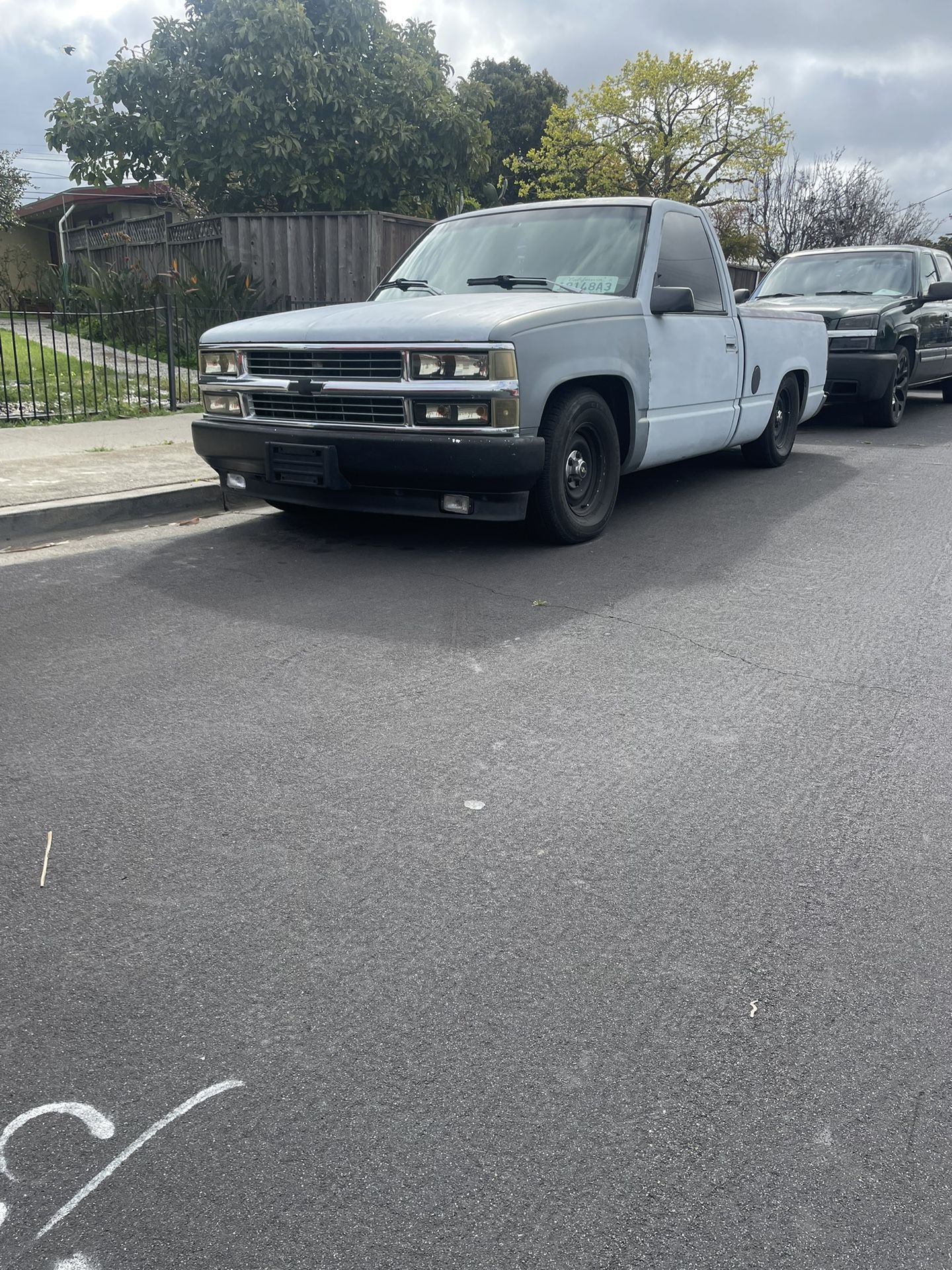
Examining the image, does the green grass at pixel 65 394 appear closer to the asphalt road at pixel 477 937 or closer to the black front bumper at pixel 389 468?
the black front bumper at pixel 389 468

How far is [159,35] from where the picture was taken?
1619 cm

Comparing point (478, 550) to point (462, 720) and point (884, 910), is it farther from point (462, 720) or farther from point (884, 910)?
point (884, 910)

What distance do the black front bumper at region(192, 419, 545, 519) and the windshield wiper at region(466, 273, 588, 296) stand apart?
1.43 m

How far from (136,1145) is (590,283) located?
579 cm

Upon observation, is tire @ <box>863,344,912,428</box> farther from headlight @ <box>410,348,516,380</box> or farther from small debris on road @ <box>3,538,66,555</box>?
small debris on road @ <box>3,538,66,555</box>

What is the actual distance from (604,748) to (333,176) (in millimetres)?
15442

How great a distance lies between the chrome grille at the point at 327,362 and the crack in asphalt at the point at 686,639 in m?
1.08

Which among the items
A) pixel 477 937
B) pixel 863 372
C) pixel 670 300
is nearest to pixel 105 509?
pixel 670 300

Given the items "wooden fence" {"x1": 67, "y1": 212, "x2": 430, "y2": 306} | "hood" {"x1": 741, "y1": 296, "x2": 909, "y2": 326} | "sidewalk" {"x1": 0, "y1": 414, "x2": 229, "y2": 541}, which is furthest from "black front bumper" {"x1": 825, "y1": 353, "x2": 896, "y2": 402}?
"sidewalk" {"x1": 0, "y1": 414, "x2": 229, "y2": 541}

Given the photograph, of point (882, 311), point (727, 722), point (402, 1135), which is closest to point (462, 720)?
point (727, 722)

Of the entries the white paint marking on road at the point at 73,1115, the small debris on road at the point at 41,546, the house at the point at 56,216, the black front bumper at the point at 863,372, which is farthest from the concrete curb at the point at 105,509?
the house at the point at 56,216

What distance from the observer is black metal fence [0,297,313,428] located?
35.9ft

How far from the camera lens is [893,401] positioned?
1204cm

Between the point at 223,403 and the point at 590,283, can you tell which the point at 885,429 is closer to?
the point at 590,283
